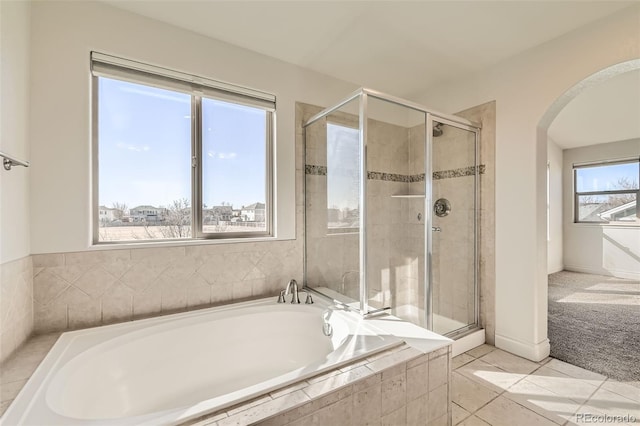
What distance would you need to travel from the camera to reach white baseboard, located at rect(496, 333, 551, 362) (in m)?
2.15

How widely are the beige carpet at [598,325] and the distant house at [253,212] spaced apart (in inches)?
105

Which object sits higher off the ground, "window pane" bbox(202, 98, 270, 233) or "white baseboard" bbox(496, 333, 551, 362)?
"window pane" bbox(202, 98, 270, 233)

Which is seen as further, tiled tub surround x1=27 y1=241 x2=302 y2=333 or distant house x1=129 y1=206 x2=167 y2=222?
distant house x1=129 y1=206 x2=167 y2=222

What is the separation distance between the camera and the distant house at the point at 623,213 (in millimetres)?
4465

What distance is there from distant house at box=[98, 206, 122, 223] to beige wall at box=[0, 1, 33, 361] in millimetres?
344

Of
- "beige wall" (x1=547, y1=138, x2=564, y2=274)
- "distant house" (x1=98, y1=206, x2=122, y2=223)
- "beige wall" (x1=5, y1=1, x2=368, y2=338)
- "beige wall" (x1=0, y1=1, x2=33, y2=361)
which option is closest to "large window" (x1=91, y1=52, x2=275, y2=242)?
"distant house" (x1=98, y1=206, x2=122, y2=223)

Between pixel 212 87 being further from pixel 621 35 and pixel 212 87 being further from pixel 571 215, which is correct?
pixel 571 215

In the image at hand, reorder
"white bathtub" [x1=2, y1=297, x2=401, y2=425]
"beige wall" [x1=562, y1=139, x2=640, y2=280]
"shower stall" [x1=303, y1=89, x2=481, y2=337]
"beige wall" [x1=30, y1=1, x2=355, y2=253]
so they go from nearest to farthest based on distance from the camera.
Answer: "white bathtub" [x1=2, y1=297, x2=401, y2=425] < "beige wall" [x1=30, y1=1, x2=355, y2=253] < "shower stall" [x1=303, y1=89, x2=481, y2=337] < "beige wall" [x1=562, y1=139, x2=640, y2=280]

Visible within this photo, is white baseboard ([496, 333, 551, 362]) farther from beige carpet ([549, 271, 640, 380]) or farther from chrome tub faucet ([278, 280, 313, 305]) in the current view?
chrome tub faucet ([278, 280, 313, 305])

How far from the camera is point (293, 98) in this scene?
2457 mm

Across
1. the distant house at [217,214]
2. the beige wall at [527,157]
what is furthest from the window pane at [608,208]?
the distant house at [217,214]

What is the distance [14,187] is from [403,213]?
108 inches

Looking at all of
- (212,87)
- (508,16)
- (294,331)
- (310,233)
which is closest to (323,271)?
(310,233)

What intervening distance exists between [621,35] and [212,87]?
278 centimetres
